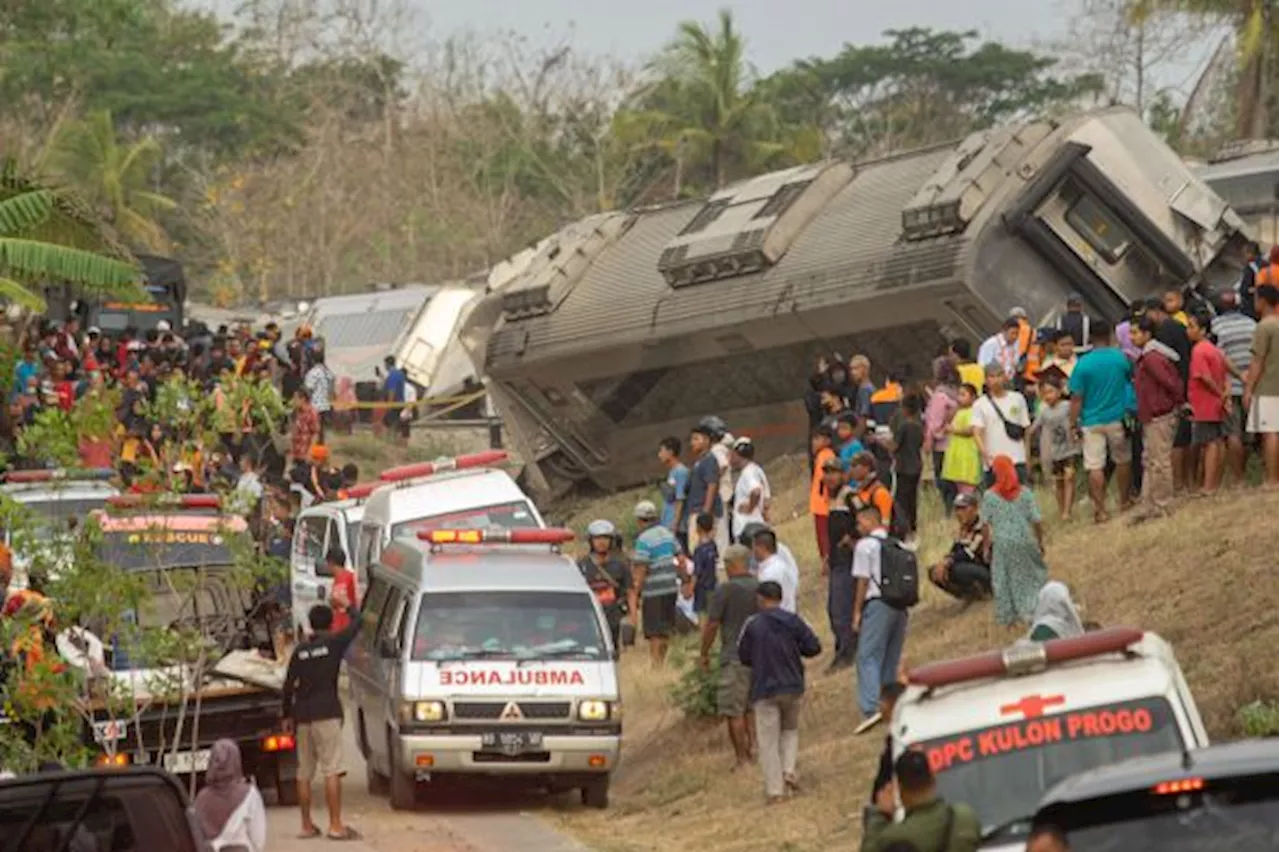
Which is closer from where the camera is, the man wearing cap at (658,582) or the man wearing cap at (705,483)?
the man wearing cap at (658,582)

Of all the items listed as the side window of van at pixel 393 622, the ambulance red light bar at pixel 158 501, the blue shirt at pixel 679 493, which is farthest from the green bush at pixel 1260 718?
the blue shirt at pixel 679 493

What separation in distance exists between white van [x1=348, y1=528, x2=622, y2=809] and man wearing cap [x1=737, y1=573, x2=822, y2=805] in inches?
68.1

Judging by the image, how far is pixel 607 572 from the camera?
28.1 m

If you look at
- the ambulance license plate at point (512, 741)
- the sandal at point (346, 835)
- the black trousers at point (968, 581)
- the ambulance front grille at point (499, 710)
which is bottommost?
the sandal at point (346, 835)

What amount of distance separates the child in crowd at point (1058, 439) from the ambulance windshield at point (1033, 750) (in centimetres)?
1232

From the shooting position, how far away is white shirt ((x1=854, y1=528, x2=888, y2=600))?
73.0 feet

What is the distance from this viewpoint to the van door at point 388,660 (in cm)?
2328

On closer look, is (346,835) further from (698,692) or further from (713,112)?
(713,112)

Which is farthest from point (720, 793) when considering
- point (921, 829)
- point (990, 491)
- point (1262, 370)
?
point (921, 829)

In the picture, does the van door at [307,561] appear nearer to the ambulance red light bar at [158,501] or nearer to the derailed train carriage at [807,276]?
the ambulance red light bar at [158,501]

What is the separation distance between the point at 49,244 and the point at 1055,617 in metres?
8.40

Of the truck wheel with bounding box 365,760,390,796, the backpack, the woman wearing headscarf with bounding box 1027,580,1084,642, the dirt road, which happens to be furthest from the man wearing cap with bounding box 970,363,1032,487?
the woman wearing headscarf with bounding box 1027,580,1084,642

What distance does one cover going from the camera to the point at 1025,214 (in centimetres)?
3225

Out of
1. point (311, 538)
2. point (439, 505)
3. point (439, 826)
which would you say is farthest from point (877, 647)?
point (311, 538)
